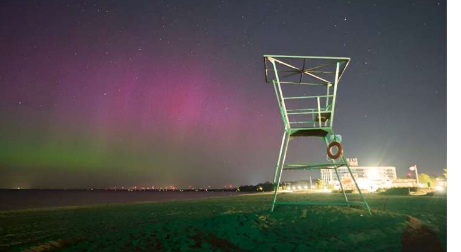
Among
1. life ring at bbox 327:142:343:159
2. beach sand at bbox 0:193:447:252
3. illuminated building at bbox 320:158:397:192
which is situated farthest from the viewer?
illuminated building at bbox 320:158:397:192

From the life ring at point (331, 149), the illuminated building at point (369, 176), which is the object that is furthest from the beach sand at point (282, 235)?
the illuminated building at point (369, 176)

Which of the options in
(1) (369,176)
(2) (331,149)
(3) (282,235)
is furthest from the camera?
(1) (369,176)

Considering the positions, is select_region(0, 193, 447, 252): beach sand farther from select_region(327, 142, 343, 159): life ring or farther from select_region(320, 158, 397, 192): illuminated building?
select_region(320, 158, 397, 192): illuminated building

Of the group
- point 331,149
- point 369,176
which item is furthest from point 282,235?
point 369,176

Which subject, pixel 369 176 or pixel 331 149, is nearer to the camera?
pixel 331 149

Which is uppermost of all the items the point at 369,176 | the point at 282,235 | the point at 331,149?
the point at 331,149

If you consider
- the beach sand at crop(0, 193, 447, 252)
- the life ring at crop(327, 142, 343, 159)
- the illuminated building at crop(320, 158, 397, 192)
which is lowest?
the illuminated building at crop(320, 158, 397, 192)

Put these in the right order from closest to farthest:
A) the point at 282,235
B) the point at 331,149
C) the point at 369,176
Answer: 1. the point at 282,235
2. the point at 331,149
3. the point at 369,176

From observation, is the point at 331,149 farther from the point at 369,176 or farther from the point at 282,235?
the point at 369,176

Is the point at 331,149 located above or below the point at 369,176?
above

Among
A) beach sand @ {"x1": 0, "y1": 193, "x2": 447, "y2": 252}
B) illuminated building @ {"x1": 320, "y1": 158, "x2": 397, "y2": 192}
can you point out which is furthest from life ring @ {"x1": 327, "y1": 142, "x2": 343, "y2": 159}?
illuminated building @ {"x1": 320, "y1": 158, "x2": 397, "y2": 192}

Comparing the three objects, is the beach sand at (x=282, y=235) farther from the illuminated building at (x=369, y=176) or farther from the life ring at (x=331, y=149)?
the illuminated building at (x=369, y=176)

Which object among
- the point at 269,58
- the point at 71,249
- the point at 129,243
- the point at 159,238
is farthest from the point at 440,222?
the point at 71,249
